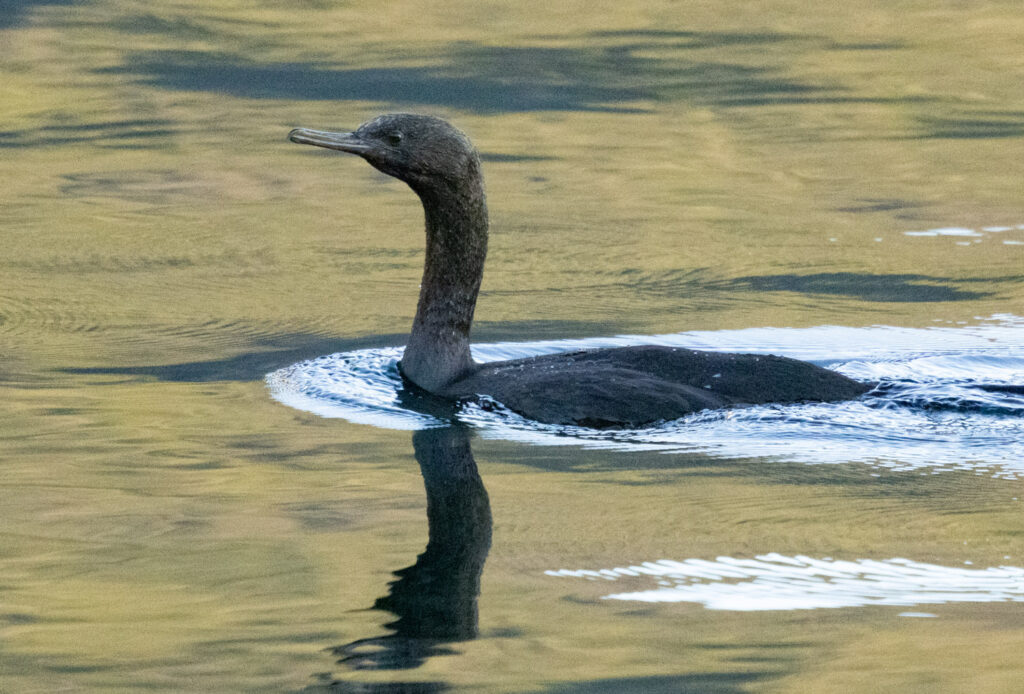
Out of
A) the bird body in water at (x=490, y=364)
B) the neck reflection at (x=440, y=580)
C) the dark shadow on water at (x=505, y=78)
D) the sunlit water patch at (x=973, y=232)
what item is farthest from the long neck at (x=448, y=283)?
the dark shadow on water at (x=505, y=78)

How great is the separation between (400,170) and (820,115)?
7.47 meters

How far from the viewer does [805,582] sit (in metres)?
4.95

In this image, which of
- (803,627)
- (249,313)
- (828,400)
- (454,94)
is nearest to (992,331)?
(828,400)

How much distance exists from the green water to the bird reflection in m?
0.06

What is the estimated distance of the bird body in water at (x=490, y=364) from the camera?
269 inches

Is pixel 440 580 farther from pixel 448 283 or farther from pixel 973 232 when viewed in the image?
pixel 973 232

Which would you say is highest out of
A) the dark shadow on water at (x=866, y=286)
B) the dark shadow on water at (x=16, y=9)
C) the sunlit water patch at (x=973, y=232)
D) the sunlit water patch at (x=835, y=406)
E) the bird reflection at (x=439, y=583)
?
the dark shadow on water at (x=16, y=9)

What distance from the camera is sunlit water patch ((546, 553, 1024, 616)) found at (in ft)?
15.8

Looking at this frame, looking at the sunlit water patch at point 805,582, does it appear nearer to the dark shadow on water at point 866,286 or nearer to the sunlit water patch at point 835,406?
the sunlit water patch at point 835,406

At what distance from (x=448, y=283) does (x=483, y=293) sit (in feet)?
5.83

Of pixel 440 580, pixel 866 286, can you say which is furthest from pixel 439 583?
pixel 866 286

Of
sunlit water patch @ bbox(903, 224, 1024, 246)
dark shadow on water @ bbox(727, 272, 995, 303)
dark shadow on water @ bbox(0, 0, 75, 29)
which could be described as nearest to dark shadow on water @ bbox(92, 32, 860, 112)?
dark shadow on water @ bbox(0, 0, 75, 29)

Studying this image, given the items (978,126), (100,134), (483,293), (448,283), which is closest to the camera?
(448,283)

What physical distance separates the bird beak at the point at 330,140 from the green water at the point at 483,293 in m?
1.12
